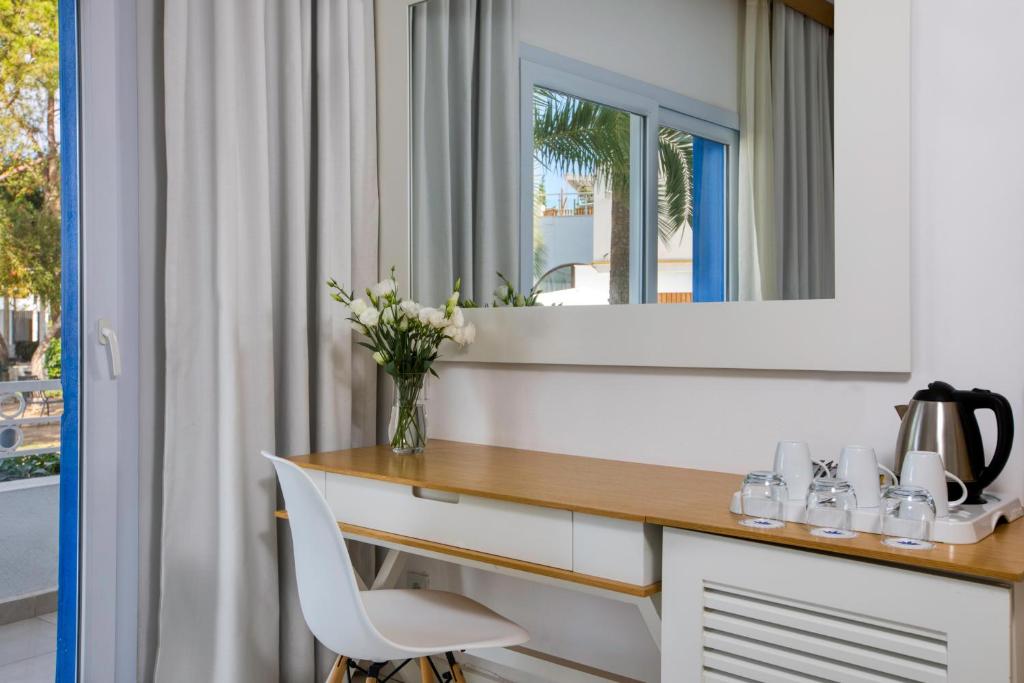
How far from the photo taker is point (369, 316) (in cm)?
202

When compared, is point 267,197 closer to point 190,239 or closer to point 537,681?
point 190,239

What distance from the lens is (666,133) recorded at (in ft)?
5.98

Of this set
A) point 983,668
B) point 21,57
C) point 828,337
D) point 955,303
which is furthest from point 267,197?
point 983,668

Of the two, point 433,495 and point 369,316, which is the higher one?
point 369,316

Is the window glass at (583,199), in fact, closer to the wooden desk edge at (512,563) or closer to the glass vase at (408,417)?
the glass vase at (408,417)

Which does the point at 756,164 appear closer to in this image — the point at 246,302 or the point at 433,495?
the point at 433,495

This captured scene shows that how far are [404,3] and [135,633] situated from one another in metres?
1.80

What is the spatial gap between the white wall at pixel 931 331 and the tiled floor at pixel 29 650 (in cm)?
129

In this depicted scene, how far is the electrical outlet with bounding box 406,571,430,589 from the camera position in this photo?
2373mm

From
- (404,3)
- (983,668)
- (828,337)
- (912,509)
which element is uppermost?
(404,3)

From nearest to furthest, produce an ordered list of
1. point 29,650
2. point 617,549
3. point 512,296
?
point 617,549 → point 29,650 → point 512,296

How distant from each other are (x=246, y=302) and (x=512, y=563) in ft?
3.23

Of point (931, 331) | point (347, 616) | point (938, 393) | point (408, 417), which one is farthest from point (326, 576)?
point (931, 331)

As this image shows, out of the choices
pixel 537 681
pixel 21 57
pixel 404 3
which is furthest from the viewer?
pixel 404 3
